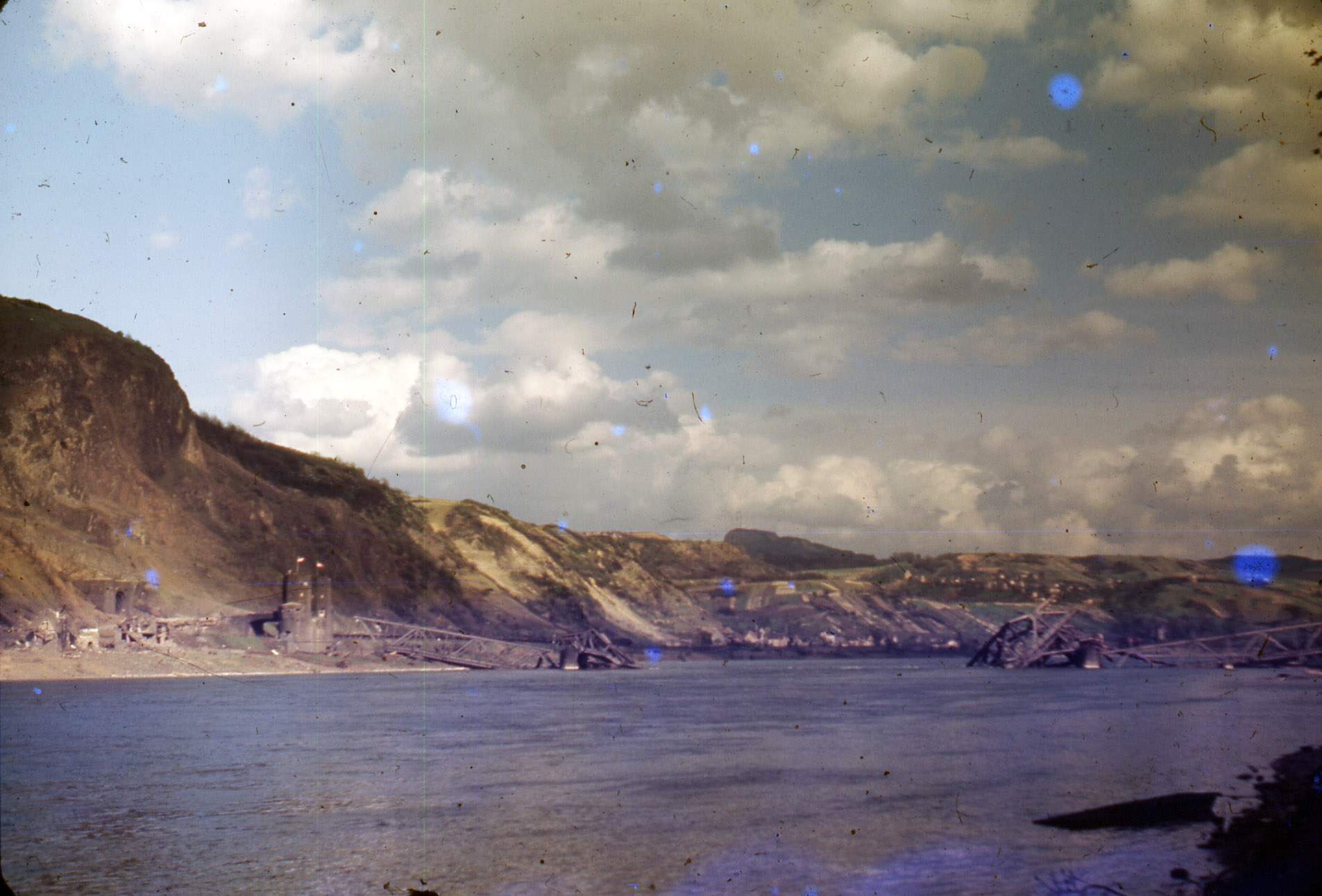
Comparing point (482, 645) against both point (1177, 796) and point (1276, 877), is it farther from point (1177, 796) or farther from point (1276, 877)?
point (1276, 877)

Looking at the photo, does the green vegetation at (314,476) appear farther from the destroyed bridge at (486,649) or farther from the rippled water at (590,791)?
the rippled water at (590,791)

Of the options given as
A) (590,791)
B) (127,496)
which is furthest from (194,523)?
(590,791)

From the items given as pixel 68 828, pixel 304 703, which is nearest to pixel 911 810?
pixel 68 828

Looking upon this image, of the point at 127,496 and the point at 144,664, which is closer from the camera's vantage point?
the point at 144,664

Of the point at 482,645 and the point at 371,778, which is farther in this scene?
the point at 482,645

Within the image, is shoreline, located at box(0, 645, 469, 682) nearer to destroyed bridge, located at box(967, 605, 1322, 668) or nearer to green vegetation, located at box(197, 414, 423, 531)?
green vegetation, located at box(197, 414, 423, 531)

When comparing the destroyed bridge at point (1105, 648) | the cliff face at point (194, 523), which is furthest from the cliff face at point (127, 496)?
the destroyed bridge at point (1105, 648)

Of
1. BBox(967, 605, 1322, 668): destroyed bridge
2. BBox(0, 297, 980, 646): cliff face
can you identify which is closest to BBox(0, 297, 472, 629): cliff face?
BBox(0, 297, 980, 646): cliff face

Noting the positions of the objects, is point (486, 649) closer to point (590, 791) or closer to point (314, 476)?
point (314, 476)
